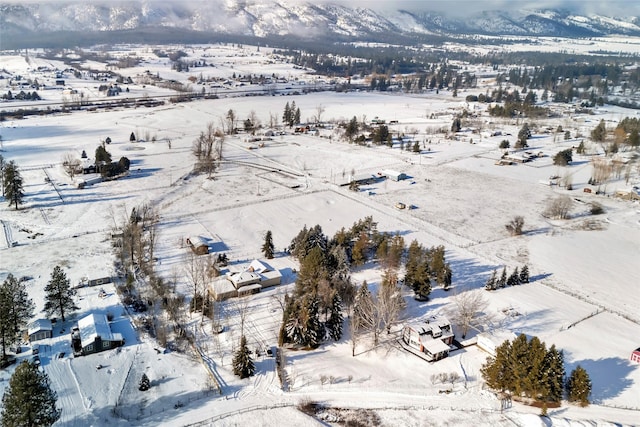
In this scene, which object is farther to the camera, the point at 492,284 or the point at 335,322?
the point at 492,284

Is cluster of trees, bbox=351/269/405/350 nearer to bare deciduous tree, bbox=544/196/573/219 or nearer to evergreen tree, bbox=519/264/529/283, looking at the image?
evergreen tree, bbox=519/264/529/283

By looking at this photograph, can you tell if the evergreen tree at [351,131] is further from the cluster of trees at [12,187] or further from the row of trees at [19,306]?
the row of trees at [19,306]

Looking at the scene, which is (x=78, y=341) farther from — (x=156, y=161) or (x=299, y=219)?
(x=156, y=161)

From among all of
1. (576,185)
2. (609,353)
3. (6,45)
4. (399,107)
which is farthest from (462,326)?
(6,45)

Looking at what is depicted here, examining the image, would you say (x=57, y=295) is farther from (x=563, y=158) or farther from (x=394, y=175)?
(x=563, y=158)

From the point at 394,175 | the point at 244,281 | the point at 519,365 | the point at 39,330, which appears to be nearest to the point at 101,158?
the point at 244,281
